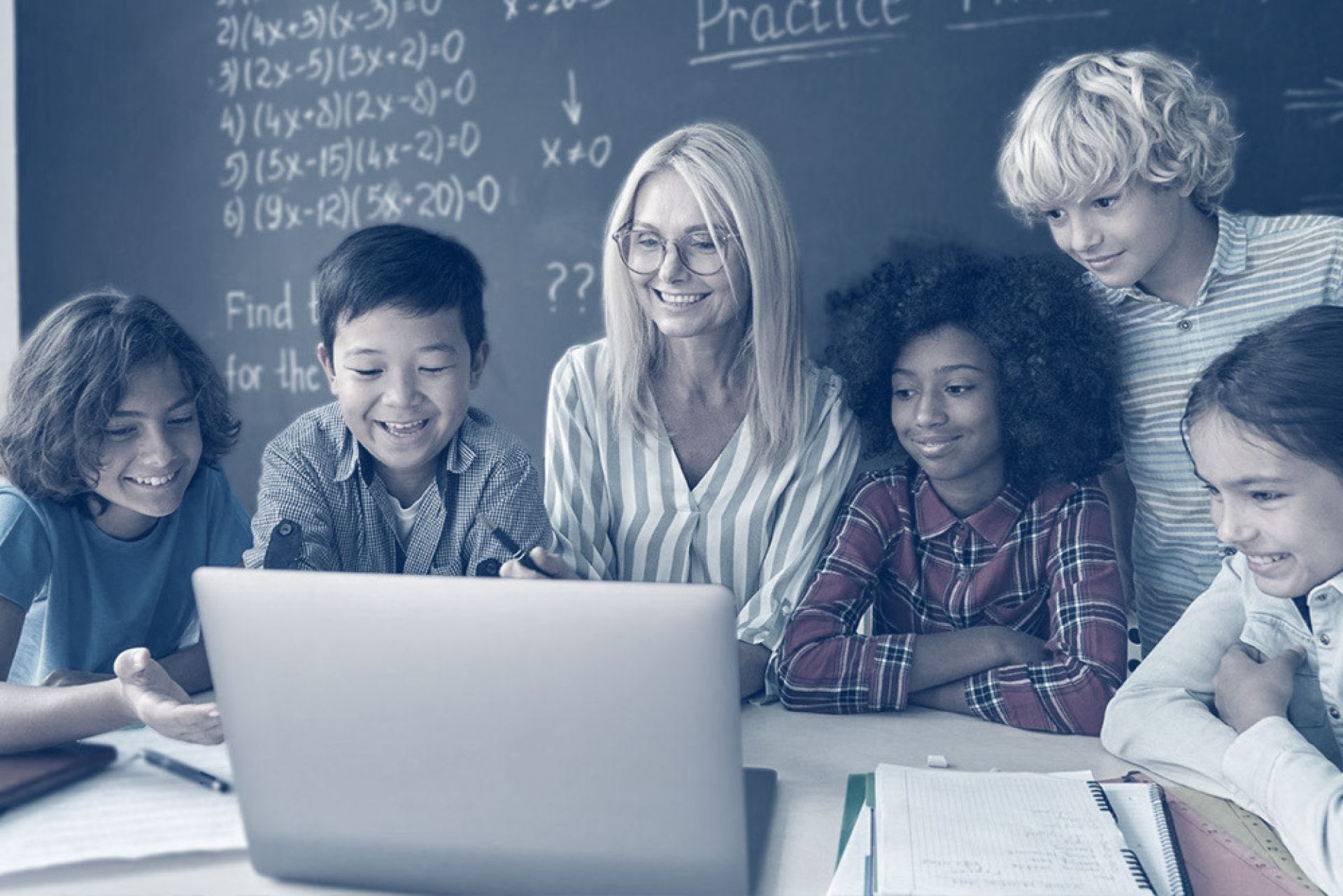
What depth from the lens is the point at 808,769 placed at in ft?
3.64

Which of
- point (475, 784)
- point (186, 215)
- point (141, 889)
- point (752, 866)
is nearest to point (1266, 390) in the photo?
point (752, 866)

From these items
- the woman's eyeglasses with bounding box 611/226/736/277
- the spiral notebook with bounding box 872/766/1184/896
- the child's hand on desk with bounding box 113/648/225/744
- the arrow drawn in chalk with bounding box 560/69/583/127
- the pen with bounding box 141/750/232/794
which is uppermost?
the arrow drawn in chalk with bounding box 560/69/583/127

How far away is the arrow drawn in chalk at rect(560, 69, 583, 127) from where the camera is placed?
8.00 feet

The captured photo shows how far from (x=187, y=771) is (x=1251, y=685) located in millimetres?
1032

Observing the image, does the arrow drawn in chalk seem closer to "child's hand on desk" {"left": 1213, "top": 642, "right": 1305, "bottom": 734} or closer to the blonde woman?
the blonde woman

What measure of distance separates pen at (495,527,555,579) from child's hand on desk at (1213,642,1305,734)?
69cm

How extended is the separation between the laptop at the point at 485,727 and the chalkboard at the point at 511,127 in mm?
1628

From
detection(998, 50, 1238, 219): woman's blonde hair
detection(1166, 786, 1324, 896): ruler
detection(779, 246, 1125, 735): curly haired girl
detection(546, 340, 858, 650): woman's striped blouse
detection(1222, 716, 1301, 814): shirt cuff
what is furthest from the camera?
detection(546, 340, 858, 650): woman's striped blouse

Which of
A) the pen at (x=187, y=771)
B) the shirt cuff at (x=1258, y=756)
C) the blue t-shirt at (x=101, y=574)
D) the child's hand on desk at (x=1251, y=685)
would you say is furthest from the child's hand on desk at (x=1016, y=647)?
the blue t-shirt at (x=101, y=574)

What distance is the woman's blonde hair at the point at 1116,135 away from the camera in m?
1.47

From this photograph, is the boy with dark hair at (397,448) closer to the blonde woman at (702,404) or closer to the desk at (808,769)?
the blonde woman at (702,404)

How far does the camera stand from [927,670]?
1322 millimetres

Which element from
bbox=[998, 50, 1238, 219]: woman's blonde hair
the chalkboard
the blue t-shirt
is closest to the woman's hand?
the blue t-shirt

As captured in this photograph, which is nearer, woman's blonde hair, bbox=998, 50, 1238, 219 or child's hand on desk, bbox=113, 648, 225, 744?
child's hand on desk, bbox=113, 648, 225, 744
